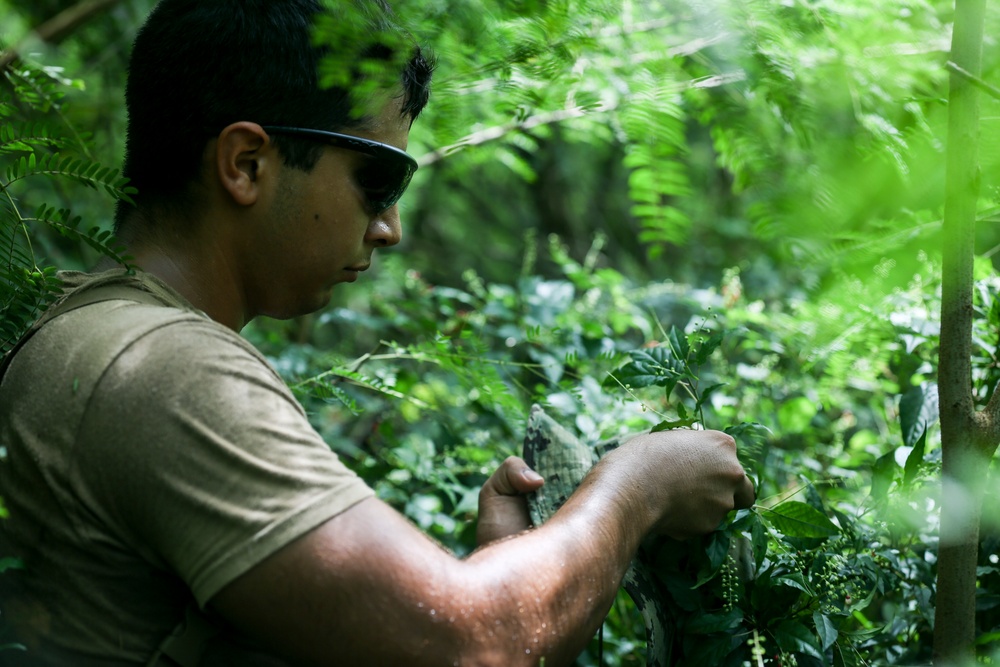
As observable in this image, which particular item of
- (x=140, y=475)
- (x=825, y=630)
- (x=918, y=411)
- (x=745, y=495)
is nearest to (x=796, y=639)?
(x=825, y=630)

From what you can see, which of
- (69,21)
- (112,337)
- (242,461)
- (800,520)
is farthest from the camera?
(69,21)

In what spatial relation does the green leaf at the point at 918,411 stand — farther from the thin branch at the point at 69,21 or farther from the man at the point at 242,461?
the thin branch at the point at 69,21

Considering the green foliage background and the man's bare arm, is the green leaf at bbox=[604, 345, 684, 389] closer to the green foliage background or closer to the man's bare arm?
the green foliage background

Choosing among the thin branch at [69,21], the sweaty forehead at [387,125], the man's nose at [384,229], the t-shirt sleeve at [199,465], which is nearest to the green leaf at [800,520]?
the t-shirt sleeve at [199,465]

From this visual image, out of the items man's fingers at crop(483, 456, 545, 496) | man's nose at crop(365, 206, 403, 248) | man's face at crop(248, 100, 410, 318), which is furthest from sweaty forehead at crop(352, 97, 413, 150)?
man's fingers at crop(483, 456, 545, 496)

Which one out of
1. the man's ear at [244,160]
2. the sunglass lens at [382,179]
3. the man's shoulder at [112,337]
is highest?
the man's ear at [244,160]

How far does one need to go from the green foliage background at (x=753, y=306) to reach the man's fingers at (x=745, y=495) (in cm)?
11

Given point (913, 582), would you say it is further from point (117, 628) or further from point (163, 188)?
point (163, 188)

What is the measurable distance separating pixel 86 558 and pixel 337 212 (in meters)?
0.82

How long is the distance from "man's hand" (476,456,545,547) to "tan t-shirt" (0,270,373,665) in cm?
60

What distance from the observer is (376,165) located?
1.80 meters

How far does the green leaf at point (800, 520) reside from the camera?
68.0 inches

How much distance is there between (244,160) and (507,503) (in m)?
0.93

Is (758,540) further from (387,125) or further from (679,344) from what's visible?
(387,125)
